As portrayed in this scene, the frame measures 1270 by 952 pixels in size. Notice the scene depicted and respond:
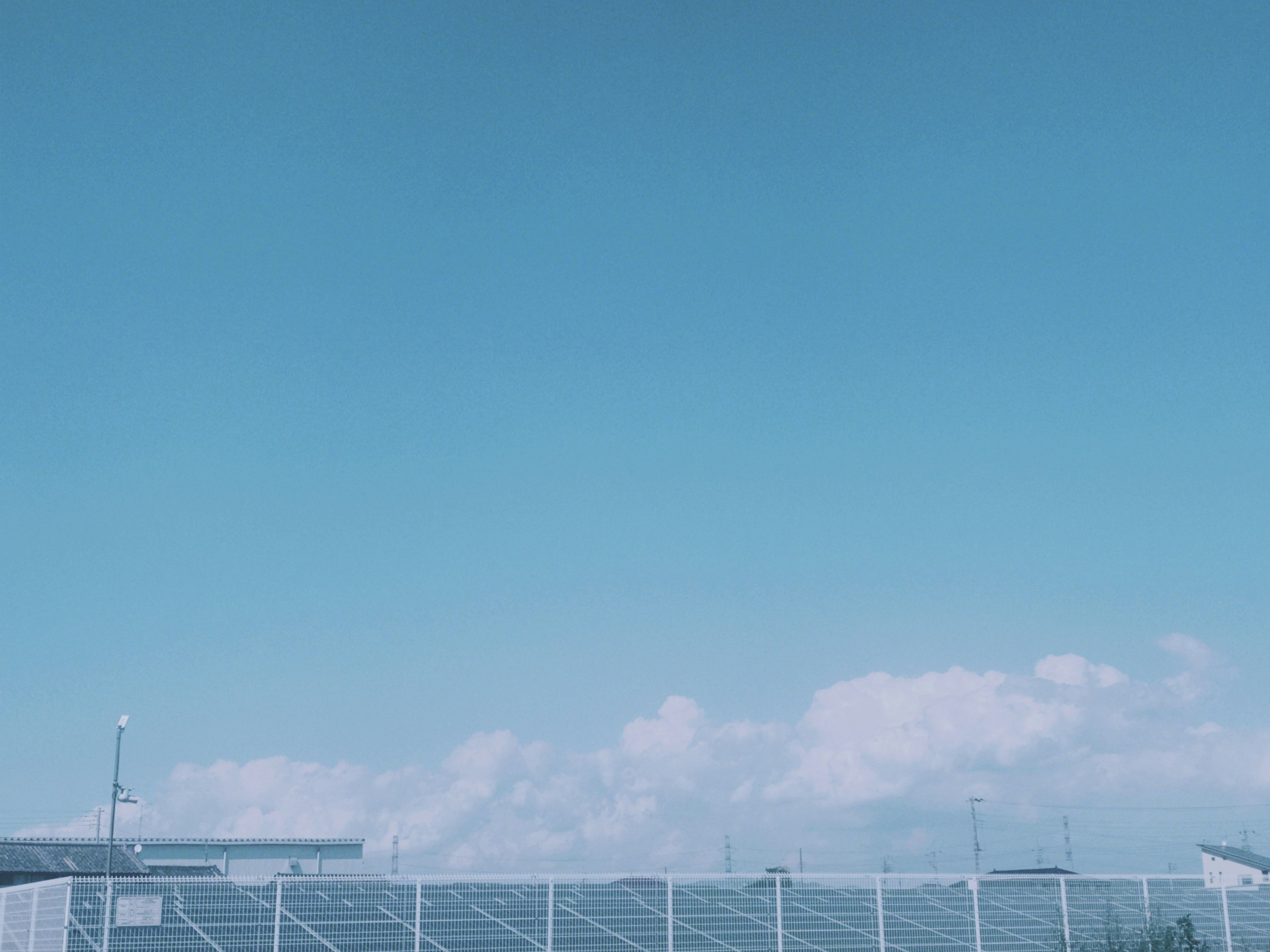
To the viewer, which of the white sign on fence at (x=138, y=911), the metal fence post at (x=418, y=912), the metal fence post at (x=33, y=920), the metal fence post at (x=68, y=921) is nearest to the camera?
the metal fence post at (x=68, y=921)

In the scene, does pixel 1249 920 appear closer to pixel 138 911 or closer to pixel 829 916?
pixel 829 916

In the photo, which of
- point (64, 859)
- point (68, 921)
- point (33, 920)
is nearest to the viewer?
point (68, 921)

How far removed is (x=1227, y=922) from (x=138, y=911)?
83.8ft

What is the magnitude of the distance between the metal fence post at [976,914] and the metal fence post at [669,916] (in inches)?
297

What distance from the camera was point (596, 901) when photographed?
26.3 meters

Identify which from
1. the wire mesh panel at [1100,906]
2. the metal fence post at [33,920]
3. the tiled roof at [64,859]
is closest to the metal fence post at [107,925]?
the metal fence post at [33,920]

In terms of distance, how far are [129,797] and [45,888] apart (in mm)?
15900

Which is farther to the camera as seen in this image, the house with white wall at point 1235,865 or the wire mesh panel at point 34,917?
the house with white wall at point 1235,865

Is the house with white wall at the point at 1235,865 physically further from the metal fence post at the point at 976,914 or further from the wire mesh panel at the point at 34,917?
the wire mesh panel at the point at 34,917

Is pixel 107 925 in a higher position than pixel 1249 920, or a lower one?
higher

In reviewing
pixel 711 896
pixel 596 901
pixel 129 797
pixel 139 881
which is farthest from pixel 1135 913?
pixel 129 797

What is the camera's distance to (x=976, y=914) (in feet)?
94.6

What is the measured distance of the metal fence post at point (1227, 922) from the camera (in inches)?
1209

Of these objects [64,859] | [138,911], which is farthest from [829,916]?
[64,859]
